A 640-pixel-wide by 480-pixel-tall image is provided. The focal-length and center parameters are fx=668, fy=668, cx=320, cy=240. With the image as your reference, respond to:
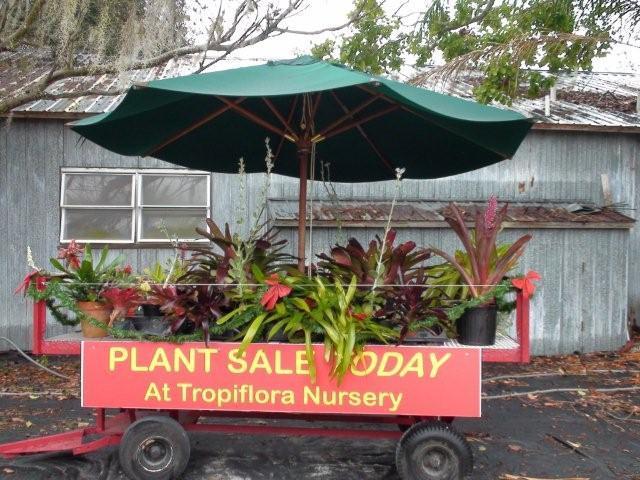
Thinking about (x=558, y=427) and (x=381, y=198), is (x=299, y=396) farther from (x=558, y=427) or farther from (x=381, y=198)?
(x=381, y=198)

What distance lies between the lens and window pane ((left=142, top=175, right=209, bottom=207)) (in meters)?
9.41

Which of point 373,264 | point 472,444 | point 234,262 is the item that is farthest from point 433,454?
point 234,262

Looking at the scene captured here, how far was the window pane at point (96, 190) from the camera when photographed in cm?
936

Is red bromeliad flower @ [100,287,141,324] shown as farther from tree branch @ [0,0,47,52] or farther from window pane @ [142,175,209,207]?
window pane @ [142,175,209,207]

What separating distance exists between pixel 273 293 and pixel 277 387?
59 cm

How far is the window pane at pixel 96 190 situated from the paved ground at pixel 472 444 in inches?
104

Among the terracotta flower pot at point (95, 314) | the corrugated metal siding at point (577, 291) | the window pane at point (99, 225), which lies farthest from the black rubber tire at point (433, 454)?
the window pane at point (99, 225)

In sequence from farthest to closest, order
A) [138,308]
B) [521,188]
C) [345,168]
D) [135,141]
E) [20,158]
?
[521,188] → [20,158] → [345,168] → [135,141] → [138,308]

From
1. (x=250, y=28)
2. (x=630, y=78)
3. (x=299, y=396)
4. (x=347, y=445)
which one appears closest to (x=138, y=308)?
(x=299, y=396)

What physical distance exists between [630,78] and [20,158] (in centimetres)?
1219

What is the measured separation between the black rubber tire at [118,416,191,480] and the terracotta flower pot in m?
0.62

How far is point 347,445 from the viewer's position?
5.23m

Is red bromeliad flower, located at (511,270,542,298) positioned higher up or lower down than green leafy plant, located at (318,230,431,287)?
lower down

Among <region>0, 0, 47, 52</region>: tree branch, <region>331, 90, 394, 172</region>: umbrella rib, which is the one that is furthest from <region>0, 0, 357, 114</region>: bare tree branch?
<region>331, 90, 394, 172</region>: umbrella rib
